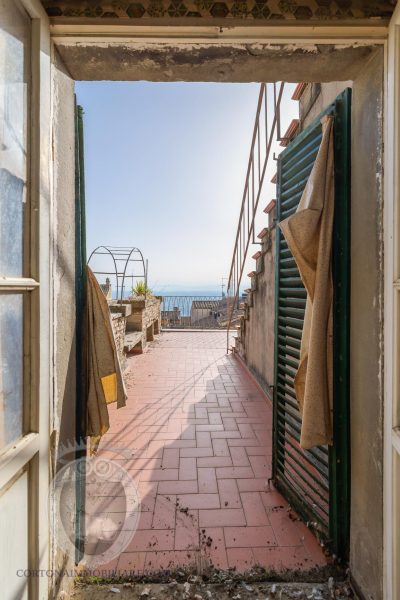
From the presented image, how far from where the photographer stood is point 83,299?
5.68 ft

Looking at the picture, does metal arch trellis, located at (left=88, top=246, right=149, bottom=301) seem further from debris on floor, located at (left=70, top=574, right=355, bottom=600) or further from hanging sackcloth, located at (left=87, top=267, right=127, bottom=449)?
debris on floor, located at (left=70, top=574, right=355, bottom=600)

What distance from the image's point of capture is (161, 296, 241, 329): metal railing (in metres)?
14.8

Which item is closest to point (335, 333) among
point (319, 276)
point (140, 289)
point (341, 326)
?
point (341, 326)

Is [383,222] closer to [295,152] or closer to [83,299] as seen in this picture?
[295,152]

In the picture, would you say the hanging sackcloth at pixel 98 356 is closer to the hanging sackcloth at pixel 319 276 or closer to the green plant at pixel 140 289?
the hanging sackcloth at pixel 319 276

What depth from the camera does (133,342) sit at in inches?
227

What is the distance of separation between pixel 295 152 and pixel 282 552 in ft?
7.92

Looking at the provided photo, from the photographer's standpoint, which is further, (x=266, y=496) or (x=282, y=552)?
(x=266, y=496)

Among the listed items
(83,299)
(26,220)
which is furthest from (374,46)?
(83,299)

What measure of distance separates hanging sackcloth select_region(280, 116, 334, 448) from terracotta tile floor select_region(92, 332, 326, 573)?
Answer: 762 mm

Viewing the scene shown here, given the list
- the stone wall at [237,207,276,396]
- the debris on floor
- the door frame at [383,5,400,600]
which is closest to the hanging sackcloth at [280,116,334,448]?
the door frame at [383,5,400,600]

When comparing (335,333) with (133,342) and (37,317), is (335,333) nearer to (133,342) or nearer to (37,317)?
(37,317)

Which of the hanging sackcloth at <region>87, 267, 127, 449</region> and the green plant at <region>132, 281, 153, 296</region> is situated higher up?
the green plant at <region>132, 281, 153, 296</region>

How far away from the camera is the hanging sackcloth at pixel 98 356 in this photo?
5.64 feet
